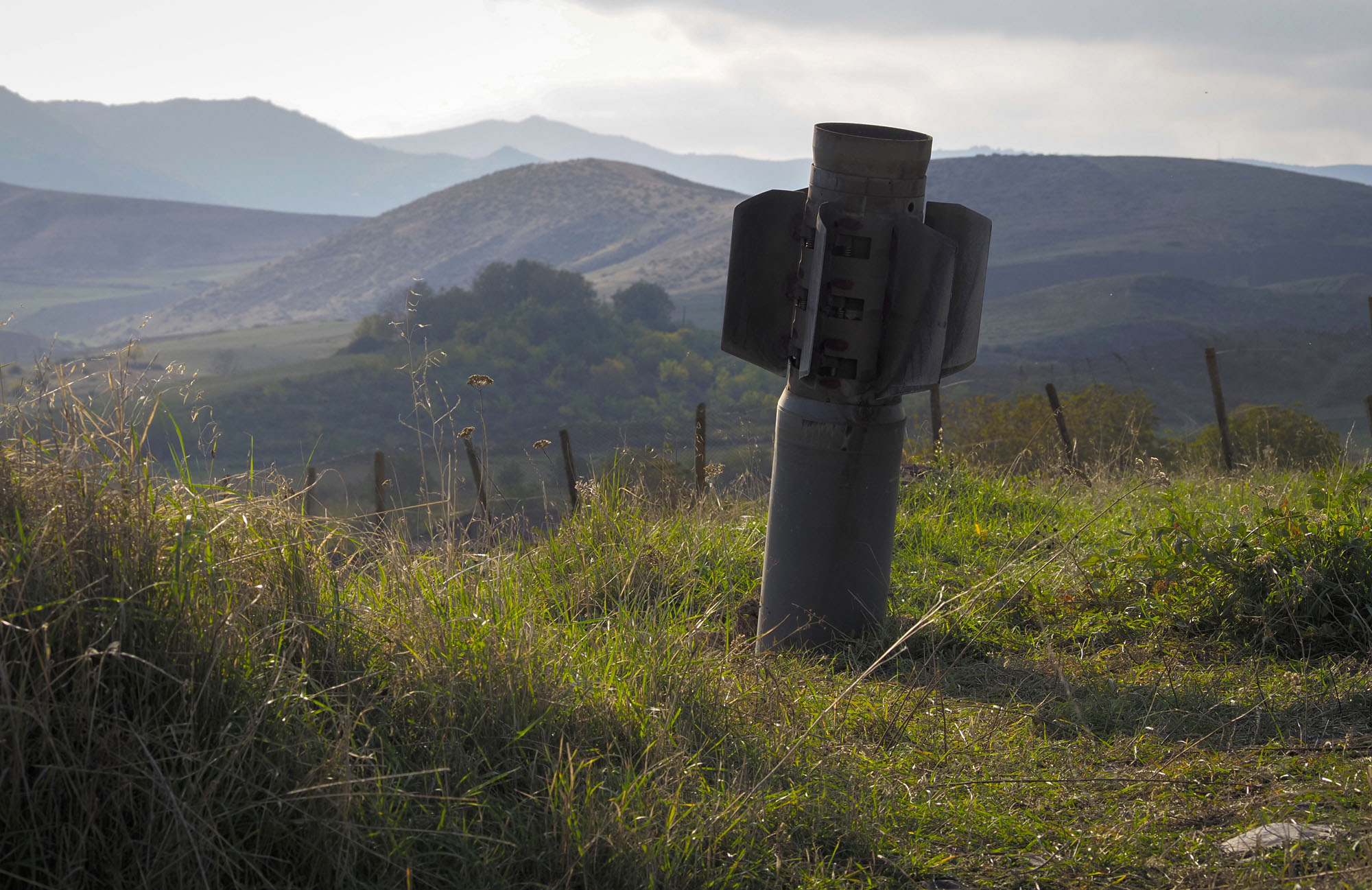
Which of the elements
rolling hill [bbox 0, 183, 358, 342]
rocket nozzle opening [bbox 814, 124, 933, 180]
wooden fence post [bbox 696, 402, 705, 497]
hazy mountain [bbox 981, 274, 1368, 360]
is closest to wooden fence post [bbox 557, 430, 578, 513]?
wooden fence post [bbox 696, 402, 705, 497]

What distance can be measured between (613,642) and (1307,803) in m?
2.09

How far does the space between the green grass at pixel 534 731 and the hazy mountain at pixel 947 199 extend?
8892 cm

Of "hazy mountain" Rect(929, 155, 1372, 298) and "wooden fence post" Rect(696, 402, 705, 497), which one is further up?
"hazy mountain" Rect(929, 155, 1372, 298)

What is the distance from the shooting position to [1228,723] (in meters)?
3.26

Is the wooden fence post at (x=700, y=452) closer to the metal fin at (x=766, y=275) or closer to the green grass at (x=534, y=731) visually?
the metal fin at (x=766, y=275)

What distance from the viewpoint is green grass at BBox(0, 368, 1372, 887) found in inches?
82.7

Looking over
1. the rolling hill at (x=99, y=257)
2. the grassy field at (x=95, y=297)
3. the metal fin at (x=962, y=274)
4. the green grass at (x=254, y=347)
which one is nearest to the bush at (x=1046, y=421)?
the metal fin at (x=962, y=274)

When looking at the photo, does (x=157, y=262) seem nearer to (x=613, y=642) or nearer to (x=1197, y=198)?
(x=1197, y=198)

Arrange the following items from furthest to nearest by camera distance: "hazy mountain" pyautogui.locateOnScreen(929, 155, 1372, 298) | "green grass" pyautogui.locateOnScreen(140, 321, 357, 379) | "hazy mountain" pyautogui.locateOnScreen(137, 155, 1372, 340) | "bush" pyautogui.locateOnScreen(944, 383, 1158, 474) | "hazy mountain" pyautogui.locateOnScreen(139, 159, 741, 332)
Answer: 1. "hazy mountain" pyautogui.locateOnScreen(139, 159, 741, 332)
2. "hazy mountain" pyautogui.locateOnScreen(137, 155, 1372, 340)
3. "hazy mountain" pyautogui.locateOnScreen(929, 155, 1372, 298)
4. "green grass" pyautogui.locateOnScreen(140, 321, 357, 379)
5. "bush" pyautogui.locateOnScreen(944, 383, 1158, 474)

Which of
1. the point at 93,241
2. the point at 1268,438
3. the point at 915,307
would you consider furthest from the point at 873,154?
the point at 93,241

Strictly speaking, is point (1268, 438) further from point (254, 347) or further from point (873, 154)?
point (254, 347)

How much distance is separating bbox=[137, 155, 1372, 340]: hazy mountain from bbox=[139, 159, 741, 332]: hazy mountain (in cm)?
31

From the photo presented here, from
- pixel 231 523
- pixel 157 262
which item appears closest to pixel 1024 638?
pixel 231 523

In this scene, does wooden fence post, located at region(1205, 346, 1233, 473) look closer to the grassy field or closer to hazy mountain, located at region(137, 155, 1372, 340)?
hazy mountain, located at region(137, 155, 1372, 340)
